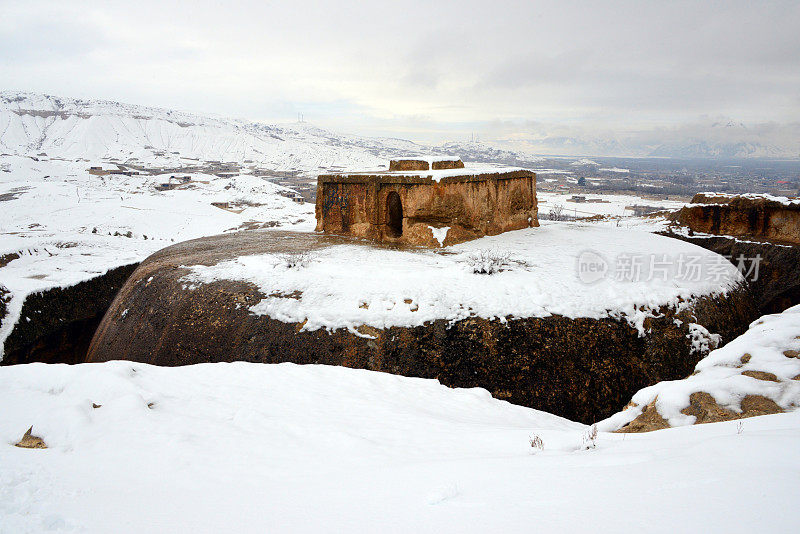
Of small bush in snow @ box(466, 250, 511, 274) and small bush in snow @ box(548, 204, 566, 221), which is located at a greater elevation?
small bush in snow @ box(548, 204, 566, 221)

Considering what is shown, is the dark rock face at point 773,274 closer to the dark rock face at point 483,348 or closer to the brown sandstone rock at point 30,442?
the dark rock face at point 483,348

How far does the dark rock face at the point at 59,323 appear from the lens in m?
11.6

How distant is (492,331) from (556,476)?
14.6 ft

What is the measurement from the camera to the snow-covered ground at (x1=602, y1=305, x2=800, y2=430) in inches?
148

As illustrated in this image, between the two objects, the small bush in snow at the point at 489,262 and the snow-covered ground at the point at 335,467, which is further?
the small bush in snow at the point at 489,262

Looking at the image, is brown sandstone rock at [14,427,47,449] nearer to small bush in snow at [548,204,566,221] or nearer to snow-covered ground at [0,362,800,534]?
snow-covered ground at [0,362,800,534]

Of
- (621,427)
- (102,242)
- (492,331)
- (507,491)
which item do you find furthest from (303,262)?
(102,242)

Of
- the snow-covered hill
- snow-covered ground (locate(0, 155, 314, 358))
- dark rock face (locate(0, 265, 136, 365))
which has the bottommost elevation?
dark rock face (locate(0, 265, 136, 365))

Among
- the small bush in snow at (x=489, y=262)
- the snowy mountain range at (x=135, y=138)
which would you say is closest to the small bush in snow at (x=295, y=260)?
the small bush in snow at (x=489, y=262)

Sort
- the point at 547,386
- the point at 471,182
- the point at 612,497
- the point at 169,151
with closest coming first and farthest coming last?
the point at 612,497 → the point at 547,386 → the point at 471,182 → the point at 169,151

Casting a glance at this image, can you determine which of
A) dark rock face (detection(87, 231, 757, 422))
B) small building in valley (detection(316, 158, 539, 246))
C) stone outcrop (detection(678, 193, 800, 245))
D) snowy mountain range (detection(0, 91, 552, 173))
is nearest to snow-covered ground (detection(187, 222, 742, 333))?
dark rock face (detection(87, 231, 757, 422))

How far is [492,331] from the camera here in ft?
22.4

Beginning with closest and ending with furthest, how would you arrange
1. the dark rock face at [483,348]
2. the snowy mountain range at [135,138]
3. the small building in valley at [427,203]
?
1. the dark rock face at [483,348]
2. the small building in valley at [427,203]
3. the snowy mountain range at [135,138]

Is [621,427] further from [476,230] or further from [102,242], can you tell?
[102,242]
